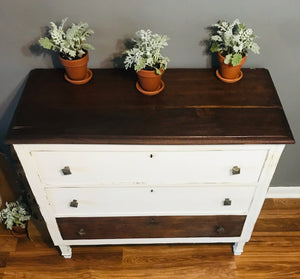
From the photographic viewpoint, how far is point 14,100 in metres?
1.85

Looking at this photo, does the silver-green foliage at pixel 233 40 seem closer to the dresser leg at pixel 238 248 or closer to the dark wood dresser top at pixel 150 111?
the dark wood dresser top at pixel 150 111

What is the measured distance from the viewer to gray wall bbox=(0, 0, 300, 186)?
1513 mm

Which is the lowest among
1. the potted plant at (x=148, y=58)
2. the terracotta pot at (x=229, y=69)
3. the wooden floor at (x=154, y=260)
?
the wooden floor at (x=154, y=260)

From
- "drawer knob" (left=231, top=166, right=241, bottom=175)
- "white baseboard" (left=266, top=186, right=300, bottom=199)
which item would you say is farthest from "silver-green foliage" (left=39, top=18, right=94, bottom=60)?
"white baseboard" (left=266, top=186, right=300, bottom=199)

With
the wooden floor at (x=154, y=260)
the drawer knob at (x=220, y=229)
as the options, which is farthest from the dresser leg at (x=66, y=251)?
the drawer knob at (x=220, y=229)

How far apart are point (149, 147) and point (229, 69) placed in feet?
1.65

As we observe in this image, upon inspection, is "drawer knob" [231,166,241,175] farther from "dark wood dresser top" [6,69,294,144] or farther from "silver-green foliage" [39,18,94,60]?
"silver-green foliage" [39,18,94,60]

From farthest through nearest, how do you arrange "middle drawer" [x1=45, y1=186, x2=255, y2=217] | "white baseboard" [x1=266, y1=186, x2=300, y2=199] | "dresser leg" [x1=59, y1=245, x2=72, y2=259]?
"white baseboard" [x1=266, y1=186, x2=300, y2=199]
"dresser leg" [x1=59, y1=245, x2=72, y2=259]
"middle drawer" [x1=45, y1=186, x2=255, y2=217]

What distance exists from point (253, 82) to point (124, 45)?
2.00ft

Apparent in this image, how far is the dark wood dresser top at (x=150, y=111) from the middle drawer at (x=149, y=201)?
1.12 feet

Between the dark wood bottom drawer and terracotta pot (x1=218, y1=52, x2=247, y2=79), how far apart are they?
0.70 m

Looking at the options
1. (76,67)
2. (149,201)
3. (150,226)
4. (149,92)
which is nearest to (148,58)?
(149,92)

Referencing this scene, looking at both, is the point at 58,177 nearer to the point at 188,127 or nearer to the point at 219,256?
the point at 188,127

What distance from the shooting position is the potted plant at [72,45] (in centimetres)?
148
